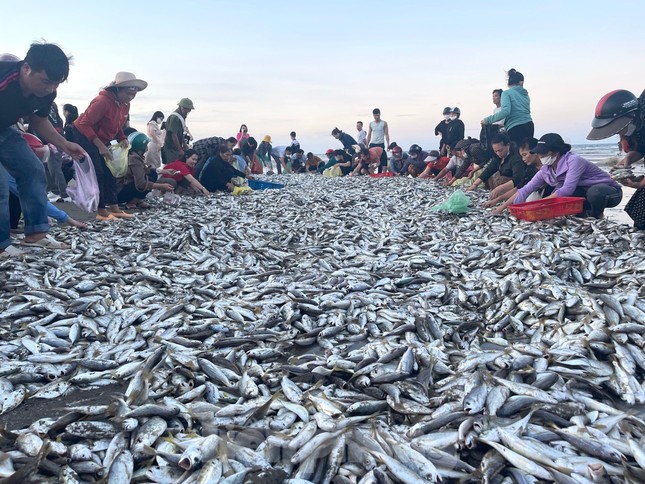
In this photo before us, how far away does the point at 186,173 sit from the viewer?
1370 cm

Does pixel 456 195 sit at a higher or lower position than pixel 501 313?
higher

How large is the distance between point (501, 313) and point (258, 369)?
2537 millimetres

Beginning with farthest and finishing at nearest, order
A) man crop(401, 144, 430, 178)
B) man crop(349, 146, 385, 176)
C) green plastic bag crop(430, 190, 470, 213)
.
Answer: man crop(349, 146, 385, 176)
man crop(401, 144, 430, 178)
green plastic bag crop(430, 190, 470, 213)

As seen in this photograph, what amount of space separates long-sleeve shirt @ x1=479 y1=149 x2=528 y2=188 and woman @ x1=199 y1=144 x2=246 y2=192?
309 inches

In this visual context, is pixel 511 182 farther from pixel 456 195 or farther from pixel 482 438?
pixel 482 438

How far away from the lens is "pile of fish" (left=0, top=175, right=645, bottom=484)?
7.93ft

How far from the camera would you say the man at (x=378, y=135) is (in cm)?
2027

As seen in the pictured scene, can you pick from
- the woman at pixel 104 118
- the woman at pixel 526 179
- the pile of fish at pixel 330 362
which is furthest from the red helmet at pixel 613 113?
the woman at pixel 104 118

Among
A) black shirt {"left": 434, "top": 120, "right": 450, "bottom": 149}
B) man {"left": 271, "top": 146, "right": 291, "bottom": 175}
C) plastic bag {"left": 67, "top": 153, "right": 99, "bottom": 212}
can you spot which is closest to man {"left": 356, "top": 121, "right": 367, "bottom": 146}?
man {"left": 271, "top": 146, "right": 291, "bottom": 175}

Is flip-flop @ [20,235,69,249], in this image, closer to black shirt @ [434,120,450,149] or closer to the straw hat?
the straw hat

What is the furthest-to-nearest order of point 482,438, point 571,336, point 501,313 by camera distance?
1. point 501,313
2. point 571,336
3. point 482,438

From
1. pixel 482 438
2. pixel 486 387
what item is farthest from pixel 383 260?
pixel 482 438

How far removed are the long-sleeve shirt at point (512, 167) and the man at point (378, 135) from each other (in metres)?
9.08

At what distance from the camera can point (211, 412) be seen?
291 centimetres
